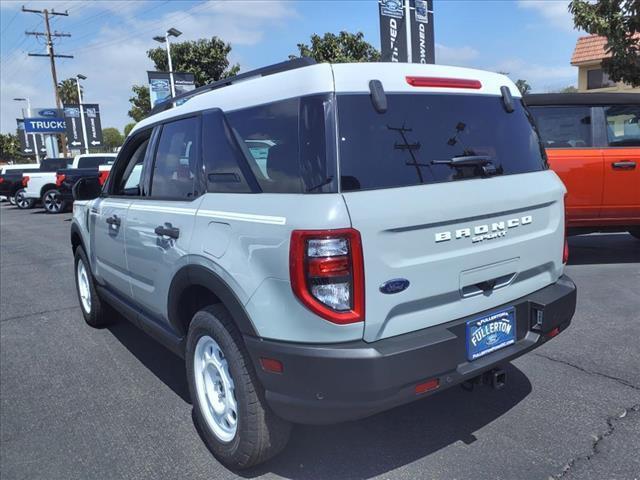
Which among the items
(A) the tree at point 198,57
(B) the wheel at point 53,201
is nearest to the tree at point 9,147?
(A) the tree at point 198,57

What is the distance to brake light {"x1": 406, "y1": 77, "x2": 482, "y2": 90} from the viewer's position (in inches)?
97.4

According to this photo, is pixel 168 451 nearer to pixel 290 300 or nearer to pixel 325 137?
pixel 290 300

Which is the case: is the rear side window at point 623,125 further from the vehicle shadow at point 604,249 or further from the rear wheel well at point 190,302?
the rear wheel well at point 190,302

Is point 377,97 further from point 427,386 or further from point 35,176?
point 35,176

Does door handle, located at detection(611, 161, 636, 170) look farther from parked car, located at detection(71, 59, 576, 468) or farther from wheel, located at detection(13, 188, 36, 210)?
wheel, located at detection(13, 188, 36, 210)

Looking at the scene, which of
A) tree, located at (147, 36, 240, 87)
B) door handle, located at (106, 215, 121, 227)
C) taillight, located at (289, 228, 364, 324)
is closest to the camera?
taillight, located at (289, 228, 364, 324)

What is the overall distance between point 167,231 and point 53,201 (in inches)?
701

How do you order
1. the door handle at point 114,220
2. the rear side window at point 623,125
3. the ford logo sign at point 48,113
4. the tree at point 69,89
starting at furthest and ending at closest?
the tree at point 69,89 < the ford logo sign at point 48,113 < the rear side window at point 623,125 < the door handle at point 114,220

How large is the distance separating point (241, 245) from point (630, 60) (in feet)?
35.3

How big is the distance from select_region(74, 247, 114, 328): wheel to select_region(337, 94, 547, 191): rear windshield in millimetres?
3392

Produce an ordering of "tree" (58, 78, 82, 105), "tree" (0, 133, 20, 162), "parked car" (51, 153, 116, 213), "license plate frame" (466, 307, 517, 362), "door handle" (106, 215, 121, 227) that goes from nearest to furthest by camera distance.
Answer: "license plate frame" (466, 307, 517, 362)
"door handle" (106, 215, 121, 227)
"parked car" (51, 153, 116, 213)
"tree" (58, 78, 82, 105)
"tree" (0, 133, 20, 162)

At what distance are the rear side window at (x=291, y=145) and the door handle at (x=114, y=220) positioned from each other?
160 cm

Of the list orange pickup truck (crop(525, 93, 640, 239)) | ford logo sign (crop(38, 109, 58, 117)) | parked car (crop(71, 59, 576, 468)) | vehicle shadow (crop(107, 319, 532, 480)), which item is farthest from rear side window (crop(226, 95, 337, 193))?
ford logo sign (crop(38, 109, 58, 117))

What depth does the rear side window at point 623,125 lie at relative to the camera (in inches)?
243
